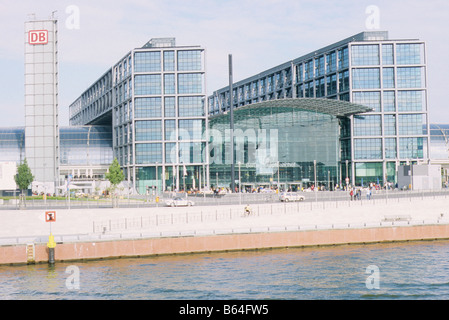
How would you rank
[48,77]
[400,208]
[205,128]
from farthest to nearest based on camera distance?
[205,128] < [48,77] < [400,208]

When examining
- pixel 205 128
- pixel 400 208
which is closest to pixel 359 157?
pixel 205 128

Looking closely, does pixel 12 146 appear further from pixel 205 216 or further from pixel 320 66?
pixel 205 216

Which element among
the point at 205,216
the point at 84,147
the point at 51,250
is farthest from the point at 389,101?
the point at 51,250

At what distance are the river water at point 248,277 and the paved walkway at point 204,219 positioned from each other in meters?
5.07

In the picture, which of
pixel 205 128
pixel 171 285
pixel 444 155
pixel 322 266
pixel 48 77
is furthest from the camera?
pixel 444 155

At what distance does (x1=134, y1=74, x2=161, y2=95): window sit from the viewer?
114 meters

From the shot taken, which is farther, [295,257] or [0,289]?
[295,257]

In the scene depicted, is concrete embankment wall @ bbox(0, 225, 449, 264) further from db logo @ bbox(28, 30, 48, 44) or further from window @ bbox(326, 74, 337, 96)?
window @ bbox(326, 74, 337, 96)

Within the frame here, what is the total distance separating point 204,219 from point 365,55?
76.8m

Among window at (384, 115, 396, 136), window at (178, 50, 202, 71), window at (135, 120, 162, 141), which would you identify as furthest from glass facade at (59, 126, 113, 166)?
window at (384, 115, 396, 136)

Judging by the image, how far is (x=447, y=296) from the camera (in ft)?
107

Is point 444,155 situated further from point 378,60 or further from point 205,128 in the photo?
point 205,128

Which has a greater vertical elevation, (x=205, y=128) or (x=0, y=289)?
(x=205, y=128)

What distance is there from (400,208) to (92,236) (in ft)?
117
